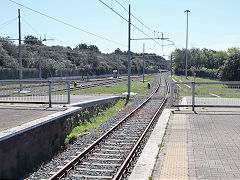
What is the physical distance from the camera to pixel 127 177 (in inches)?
285

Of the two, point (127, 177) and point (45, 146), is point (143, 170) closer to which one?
point (127, 177)

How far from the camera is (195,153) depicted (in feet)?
28.0

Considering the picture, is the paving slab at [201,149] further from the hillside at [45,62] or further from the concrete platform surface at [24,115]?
the hillside at [45,62]

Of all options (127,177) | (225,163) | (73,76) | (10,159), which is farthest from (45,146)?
(73,76)

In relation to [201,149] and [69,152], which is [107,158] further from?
[201,149]

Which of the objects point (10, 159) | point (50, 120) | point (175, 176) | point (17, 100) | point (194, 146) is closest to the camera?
point (175, 176)

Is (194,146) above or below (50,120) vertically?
below

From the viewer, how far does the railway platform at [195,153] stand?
6.97 m

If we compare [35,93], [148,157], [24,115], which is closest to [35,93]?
[35,93]

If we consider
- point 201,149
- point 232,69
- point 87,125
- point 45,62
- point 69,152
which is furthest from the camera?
point 45,62

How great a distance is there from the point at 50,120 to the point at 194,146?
476 cm

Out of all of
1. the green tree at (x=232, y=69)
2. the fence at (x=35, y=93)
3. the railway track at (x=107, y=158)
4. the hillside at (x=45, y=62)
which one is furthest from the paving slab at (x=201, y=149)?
the green tree at (x=232, y=69)

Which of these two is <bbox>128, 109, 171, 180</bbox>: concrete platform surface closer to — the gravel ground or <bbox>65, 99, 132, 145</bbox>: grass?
the gravel ground

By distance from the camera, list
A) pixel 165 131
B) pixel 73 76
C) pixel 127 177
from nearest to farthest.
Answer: pixel 127 177 < pixel 165 131 < pixel 73 76
